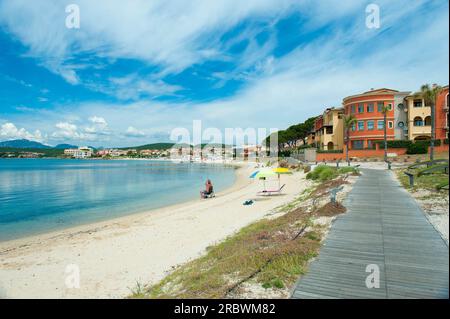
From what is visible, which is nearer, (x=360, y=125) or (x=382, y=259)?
(x=382, y=259)

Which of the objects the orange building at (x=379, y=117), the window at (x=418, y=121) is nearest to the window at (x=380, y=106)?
the orange building at (x=379, y=117)

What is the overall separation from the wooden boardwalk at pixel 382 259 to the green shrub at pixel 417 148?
3655 cm

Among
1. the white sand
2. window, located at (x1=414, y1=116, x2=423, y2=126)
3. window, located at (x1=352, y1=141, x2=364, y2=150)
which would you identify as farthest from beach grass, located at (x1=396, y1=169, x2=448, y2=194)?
window, located at (x1=414, y1=116, x2=423, y2=126)

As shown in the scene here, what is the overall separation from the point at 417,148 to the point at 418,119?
20.5 ft

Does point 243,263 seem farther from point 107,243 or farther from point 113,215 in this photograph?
point 113,215

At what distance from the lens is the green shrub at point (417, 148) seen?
40125 millimetres

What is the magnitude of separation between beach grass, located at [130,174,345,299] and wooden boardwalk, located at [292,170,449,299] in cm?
35

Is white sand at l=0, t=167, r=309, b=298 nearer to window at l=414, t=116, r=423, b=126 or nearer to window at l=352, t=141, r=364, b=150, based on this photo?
window at l=352, t=141, r=364, b=150

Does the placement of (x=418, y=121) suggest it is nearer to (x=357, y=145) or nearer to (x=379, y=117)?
(x=379, y=117)

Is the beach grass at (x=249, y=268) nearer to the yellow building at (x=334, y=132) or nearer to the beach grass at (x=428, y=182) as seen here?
the beach grass at (x=428, y=182)

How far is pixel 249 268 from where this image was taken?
6.23 metres

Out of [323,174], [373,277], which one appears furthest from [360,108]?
[373,277]
